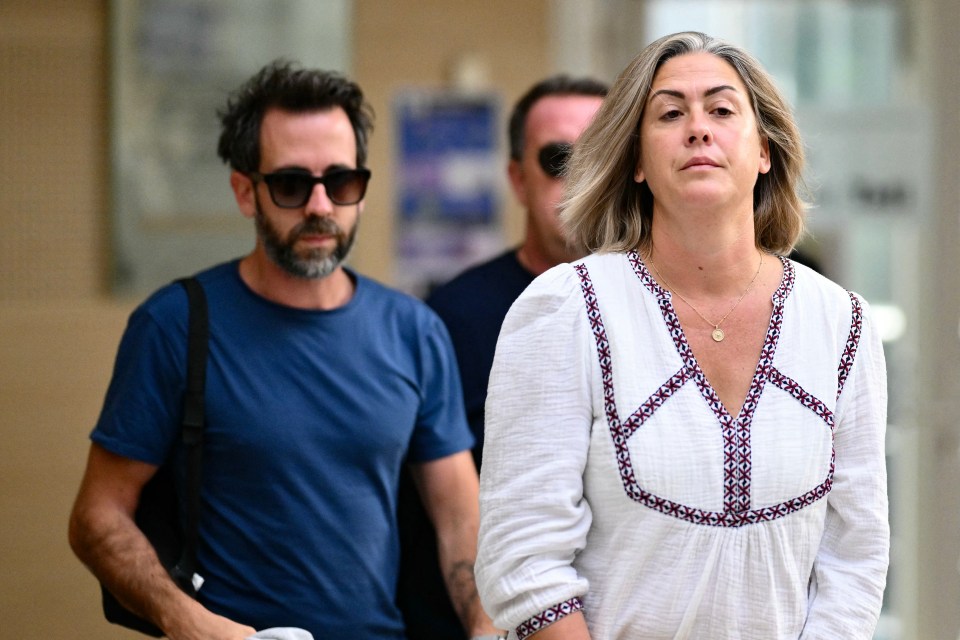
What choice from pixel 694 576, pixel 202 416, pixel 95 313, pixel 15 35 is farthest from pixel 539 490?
pixel 15 35

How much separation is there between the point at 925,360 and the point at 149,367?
3.32 m

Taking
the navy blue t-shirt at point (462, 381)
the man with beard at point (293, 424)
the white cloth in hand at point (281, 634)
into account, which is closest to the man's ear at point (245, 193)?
the man with beard at point (293, 424)

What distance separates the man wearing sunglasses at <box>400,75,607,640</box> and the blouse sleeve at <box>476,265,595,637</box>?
35.8 inches

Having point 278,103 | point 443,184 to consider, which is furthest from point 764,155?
point 443,184

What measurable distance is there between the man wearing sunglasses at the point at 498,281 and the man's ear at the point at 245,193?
515 millimetres

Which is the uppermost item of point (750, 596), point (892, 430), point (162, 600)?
point (750, 596)

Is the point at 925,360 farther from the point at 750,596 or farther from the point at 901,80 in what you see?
the point at 750,596

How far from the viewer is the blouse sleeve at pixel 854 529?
6.22 ft

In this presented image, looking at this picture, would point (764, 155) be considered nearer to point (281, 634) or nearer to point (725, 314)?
point (725, 314)

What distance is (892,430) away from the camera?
4.93 meters

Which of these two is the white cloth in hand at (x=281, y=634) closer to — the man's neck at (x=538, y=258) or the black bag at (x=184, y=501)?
the black bag at (x=184, y=501)

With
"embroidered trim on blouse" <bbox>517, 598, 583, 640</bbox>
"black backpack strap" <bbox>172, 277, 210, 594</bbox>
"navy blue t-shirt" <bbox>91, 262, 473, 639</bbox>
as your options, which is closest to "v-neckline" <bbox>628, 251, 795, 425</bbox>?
"embroidered trim on blouse" <bbox>517, 598, 583, 640</bbox>

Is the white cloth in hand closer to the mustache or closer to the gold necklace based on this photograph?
the mustache

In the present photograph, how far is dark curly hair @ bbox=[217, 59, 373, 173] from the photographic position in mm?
2801
